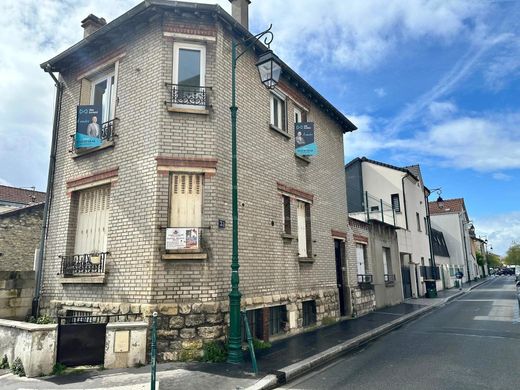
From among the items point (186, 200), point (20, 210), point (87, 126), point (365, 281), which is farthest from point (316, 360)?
point (20, 210)

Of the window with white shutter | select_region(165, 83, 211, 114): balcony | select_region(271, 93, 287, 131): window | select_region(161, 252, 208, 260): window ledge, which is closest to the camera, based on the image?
select_region(161, 252, 208, 260): window ledge

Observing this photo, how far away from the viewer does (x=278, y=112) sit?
11812 millimetres

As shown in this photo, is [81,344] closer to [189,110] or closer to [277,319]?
[277,319]

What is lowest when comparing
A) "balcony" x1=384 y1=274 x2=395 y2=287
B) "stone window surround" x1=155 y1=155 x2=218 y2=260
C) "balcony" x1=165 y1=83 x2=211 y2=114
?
"balcony" x1=384 y1=274 x2=395 y2=287

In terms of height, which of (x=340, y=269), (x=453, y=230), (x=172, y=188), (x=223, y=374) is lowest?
(x=223, y=374)

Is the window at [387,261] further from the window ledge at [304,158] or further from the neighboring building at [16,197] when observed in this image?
the neighboring building at [16,197]

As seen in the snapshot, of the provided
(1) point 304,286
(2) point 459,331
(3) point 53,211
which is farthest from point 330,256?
(3) point 53,211

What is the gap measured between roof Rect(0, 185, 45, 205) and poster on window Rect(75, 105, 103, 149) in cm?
1811

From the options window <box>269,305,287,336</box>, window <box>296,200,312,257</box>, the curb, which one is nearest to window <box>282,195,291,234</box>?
window <box>296,200,312,257</box>

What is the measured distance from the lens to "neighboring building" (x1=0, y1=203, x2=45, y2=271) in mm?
13531

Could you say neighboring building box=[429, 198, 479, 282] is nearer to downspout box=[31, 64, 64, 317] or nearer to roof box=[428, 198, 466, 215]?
roof box=[428, 198, 466, 215]

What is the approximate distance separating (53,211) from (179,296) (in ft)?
17.5

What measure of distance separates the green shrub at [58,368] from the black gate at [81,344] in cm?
8

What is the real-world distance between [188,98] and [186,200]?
2.50 metres
